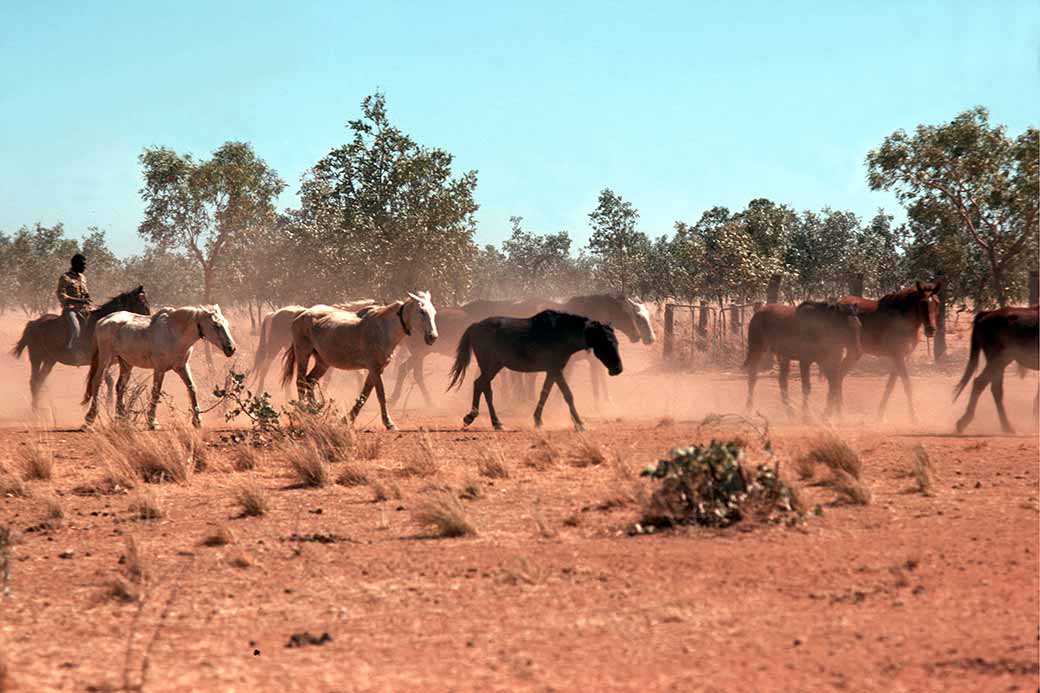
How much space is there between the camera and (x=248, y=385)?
80.0 feet

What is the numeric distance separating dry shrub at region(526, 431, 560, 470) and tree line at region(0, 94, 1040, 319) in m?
15.0

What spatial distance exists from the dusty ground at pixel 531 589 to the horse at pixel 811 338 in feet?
20.5

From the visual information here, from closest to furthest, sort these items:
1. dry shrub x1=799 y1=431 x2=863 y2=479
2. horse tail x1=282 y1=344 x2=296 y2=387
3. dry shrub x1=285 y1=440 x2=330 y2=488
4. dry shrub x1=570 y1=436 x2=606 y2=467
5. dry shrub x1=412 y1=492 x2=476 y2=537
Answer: dry shrub x1=412 y1=492 x2=476 y2=537
dry shrub x1=799 y1=431 x2=863 y2=479
dry shrub x1=285 y1=440 x2=330 y2=488
dry shrub x1=570 y1=436 x2=606 y2=467
horse tail x1=282 y1=344 x2=296 y2=387

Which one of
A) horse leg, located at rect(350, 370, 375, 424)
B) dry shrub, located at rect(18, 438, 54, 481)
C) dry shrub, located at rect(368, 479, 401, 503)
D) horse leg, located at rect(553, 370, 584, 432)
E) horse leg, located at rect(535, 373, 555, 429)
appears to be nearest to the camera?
dry shrub, located at rect(368, 479, 401, 503)

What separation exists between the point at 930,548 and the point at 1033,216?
19.4 metres

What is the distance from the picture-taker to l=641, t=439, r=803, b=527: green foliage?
9.42 meters

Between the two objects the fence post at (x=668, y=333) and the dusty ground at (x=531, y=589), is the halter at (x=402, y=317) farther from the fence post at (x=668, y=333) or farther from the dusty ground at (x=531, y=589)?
the fence post at (x=668, y=333)

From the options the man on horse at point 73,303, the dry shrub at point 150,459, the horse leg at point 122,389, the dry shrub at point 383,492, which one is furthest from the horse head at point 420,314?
the man on horse at point 73,303

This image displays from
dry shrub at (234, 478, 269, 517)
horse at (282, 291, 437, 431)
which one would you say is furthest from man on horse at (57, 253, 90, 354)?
dry shrub at (234, 478, 269, 517)

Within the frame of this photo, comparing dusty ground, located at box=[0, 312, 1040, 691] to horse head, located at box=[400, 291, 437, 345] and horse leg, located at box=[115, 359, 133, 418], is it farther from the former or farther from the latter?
horse leg, located at box=[115, 359, 133, 418]

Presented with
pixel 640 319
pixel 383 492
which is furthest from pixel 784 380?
pixel 383 492

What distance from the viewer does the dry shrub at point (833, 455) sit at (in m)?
11.5

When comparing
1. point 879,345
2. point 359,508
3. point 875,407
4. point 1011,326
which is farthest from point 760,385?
point 359,508

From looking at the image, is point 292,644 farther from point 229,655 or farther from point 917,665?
point 917,665
